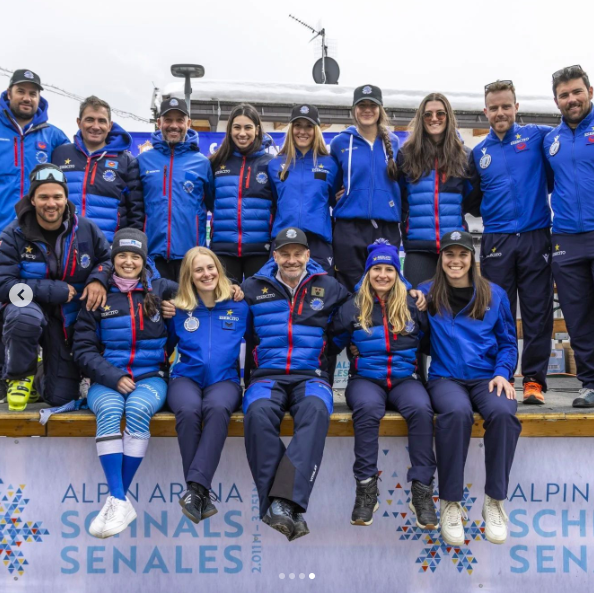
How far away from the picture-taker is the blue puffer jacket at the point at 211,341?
3221 millimetres

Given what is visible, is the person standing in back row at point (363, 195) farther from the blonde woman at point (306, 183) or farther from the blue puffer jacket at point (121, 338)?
the blue puffer jacket at point (121, 338)

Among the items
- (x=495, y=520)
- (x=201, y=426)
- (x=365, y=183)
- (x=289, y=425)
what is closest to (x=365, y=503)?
(x=289, y=425)

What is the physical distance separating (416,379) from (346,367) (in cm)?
281

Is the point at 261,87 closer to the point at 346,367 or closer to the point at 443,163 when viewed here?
the point at 346,367

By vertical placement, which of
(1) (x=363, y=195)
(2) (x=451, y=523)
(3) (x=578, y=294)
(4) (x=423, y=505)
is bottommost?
(2) (x=451, y=523)

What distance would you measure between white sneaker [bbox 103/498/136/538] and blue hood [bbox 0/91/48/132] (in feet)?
8.89

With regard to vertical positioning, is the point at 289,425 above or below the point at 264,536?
above

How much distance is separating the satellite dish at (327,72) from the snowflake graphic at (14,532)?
8627 mm

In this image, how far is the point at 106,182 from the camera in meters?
3.89

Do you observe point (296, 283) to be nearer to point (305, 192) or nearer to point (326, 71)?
point (305, 192)

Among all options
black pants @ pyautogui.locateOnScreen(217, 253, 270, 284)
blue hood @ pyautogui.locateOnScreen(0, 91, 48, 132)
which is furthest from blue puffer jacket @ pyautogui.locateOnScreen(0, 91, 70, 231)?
black pants @ pyautogui.locateOnScreen(217, 253, 270, 284)

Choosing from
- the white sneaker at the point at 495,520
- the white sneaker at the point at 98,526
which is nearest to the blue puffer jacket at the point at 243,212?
the white sneaker at the point at 98,526

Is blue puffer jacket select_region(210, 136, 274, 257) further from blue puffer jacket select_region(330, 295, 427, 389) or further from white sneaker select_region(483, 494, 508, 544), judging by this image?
white sneaker select_region(483, 494, 508, 544)

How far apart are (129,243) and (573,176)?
8.85 feet
